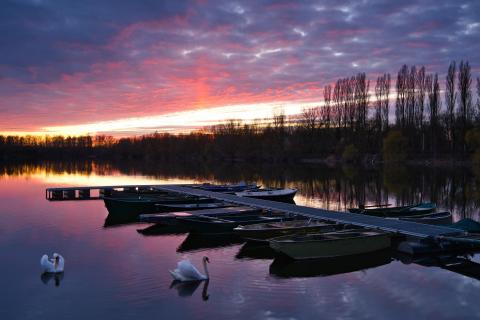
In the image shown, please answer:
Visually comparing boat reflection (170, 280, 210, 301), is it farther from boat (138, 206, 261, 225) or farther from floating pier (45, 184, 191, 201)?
floating pier (45, 184, 191, 201)

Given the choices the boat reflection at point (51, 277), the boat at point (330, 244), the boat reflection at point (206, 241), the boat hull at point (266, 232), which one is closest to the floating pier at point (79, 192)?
the boat reflection at point (206, 241)

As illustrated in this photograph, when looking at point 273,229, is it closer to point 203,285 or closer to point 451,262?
point 203,285

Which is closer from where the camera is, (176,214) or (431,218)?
(431,218)

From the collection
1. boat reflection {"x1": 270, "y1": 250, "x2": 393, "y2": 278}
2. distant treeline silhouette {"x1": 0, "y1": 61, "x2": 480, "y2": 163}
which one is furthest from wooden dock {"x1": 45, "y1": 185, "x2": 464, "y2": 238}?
distant treeline silhouette {"x1": 0, "y1": 61, "x2": 480, "y2": 163}

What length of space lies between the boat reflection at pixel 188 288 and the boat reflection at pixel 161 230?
265 inches

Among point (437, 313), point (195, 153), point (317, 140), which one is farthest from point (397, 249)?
point (195, 153)

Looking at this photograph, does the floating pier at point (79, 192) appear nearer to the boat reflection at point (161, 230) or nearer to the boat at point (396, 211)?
the boat reflection at point (161, 230)

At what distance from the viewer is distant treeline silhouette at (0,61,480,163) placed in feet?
208

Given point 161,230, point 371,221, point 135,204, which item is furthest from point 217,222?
point 135,204

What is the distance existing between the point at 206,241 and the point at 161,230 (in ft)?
10.0

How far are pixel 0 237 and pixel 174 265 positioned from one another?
813 centimetres

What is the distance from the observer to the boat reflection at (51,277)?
1158 centimetres

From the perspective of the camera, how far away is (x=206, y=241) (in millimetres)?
16516

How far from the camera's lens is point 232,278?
1188 centimetres
